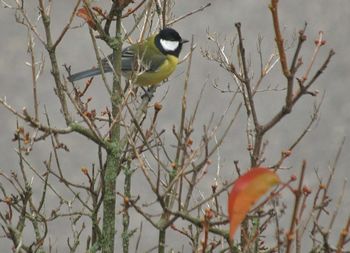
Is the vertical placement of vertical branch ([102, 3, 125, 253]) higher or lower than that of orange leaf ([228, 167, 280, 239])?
higher

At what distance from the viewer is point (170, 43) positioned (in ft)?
8.70

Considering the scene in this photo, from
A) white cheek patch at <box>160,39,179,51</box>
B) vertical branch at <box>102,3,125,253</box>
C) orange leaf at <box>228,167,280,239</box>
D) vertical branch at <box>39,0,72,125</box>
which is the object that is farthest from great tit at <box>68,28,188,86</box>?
orange leaf at <box>228,167,280,239</box>

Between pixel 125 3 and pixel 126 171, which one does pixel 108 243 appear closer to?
pixel 126 171

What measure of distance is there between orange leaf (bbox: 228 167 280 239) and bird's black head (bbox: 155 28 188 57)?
1.92 m

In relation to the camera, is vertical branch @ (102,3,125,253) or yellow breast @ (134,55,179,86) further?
yellow breast @ (134,55,179,86)

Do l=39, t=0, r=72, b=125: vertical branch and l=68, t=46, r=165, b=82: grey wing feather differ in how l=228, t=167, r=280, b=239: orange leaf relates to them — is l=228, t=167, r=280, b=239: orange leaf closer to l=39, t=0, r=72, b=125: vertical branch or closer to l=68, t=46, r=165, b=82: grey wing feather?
l=39, t=0, r=72, b=125: vertical branch

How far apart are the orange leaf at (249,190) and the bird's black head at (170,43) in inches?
75.5

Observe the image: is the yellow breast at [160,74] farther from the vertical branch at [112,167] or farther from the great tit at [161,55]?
the vertical branch at [112,167]

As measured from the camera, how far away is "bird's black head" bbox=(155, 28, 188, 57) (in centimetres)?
260

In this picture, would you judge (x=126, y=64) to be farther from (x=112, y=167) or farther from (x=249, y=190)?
(x=249, y=190)

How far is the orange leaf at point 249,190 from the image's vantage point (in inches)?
26.6

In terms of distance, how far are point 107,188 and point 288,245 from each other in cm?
82

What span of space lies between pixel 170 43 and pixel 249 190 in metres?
2.01

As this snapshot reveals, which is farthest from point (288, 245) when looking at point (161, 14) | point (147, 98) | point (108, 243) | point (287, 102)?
point (161, 14)
